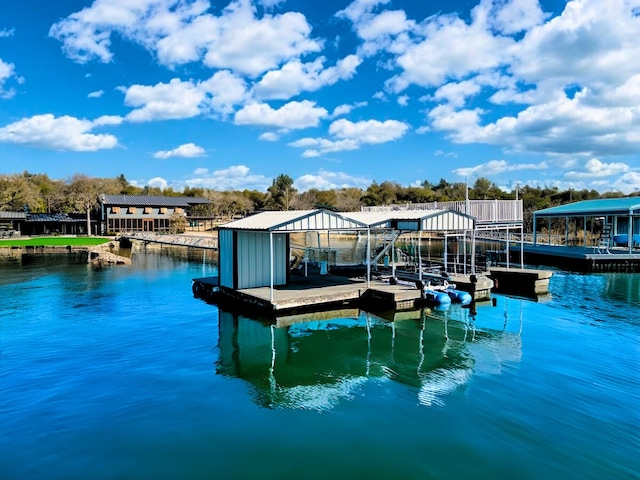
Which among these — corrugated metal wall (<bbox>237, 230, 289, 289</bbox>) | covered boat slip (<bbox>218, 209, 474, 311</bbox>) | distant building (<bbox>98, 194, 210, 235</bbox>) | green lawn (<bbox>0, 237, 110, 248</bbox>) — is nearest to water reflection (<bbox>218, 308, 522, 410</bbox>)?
covered boat slip (<bbox>218, 209, 474, 311</bbox>)

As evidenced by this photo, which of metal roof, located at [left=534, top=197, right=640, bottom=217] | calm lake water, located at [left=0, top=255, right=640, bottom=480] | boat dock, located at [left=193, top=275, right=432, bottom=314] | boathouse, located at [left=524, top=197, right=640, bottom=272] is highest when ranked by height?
metal roof, located at [left=534, top=197, right=640, bottom=217]

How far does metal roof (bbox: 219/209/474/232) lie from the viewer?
15.7m

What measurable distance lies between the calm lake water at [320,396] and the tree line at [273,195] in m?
43.2

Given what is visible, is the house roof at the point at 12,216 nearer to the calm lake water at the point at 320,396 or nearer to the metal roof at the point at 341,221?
the calm lake water at the point at 320,396

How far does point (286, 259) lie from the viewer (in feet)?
59.7

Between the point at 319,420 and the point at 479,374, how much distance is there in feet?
14.2

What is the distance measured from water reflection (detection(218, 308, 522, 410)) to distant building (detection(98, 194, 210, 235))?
160ft

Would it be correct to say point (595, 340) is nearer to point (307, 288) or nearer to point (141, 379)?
point (307, 288)

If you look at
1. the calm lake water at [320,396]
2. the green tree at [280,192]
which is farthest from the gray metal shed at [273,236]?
the green tree at [280,192]

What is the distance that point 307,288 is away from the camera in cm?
1705

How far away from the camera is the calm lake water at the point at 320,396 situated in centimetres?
655

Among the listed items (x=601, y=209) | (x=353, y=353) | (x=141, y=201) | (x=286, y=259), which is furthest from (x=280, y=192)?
(x=353, y=353)

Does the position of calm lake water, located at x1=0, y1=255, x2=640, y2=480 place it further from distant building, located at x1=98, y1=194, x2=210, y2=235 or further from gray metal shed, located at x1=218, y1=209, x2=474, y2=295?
distant building, located at x1=98, y1=194, x2=210, y2=235

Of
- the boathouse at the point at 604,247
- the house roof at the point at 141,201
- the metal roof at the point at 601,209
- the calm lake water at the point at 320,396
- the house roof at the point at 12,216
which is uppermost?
the house roof at the point at 141,201
